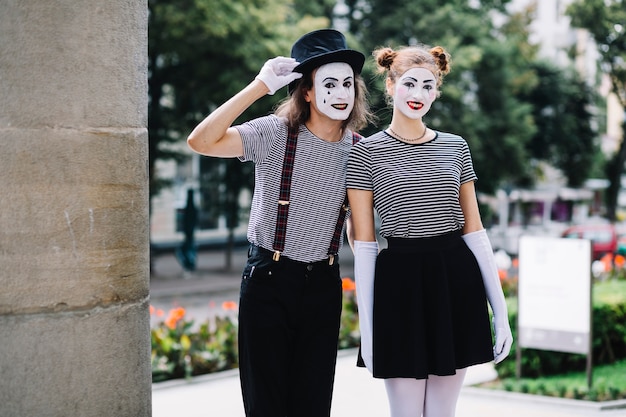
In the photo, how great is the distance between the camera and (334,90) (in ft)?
11.4

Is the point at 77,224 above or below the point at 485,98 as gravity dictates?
below

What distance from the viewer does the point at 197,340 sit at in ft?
25.9

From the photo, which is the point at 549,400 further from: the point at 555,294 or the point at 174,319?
the point at 174,319

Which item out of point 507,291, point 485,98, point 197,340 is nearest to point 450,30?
point 485,98

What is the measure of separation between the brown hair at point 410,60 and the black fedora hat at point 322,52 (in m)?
0.12

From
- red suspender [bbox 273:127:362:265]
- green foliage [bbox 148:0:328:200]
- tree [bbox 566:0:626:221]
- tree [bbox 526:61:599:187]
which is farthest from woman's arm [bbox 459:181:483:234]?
tree [bbox 526:61:599:187]

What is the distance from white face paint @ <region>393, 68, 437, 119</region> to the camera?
348 cm

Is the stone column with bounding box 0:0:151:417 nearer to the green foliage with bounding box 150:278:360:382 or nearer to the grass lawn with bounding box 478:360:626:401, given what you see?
the grass lawn with bounding box 478:360:626:401

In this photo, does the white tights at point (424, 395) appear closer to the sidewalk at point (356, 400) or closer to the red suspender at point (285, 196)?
the red suspender at point (285, 196)

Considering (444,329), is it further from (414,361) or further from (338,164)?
(338,164)

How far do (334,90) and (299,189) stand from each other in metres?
0.46

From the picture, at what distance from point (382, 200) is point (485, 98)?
20.8 m

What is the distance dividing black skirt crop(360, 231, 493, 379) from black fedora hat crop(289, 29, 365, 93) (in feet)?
2.64

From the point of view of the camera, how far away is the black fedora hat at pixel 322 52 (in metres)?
3.49
